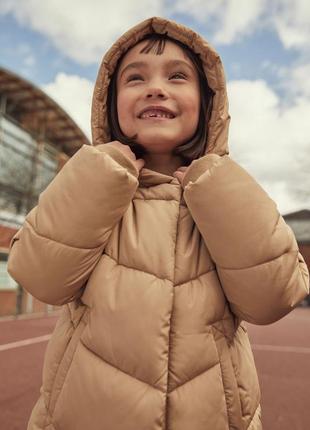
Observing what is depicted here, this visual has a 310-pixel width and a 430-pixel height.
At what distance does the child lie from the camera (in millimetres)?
839

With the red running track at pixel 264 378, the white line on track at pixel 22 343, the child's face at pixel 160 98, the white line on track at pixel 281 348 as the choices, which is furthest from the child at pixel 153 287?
the white line on track at pixel 281 348

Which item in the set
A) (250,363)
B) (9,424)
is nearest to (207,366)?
(250,363)

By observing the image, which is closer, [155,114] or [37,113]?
[155,114]

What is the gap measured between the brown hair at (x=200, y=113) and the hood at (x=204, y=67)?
2 cm

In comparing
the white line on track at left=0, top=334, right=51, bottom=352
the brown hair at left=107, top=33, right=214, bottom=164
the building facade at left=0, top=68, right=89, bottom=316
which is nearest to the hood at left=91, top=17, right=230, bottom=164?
the brown hair at left=107, top=33, right=214, bottom=164

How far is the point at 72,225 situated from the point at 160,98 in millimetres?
509

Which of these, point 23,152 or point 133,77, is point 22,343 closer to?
point 133,77

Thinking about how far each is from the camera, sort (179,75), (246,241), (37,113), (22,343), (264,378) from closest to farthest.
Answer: (246,241) < (179,75) < (264,378) < (22,343) < (37,113)

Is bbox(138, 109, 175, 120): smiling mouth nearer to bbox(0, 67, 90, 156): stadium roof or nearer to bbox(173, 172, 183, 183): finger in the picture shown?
bbox(173, 172, 183, 183): finger

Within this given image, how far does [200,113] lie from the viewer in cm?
126

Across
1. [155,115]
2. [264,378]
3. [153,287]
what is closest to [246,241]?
[153,287]

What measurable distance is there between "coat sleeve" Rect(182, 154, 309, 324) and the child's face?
280mm

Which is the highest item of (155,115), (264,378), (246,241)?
(155,115)

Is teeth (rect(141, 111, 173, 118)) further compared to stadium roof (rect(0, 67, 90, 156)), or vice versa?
stadium roof (rect(0, 67, 90, 156))
